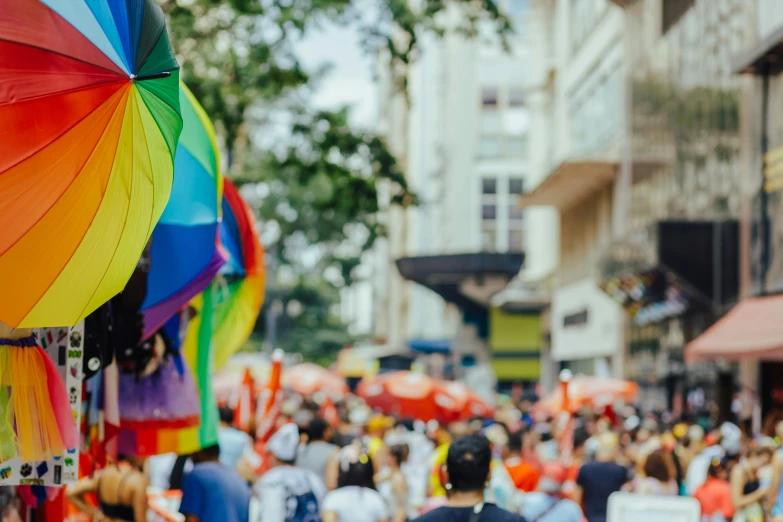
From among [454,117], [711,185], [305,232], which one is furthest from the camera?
[454,117]

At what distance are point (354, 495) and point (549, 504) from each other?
181cm

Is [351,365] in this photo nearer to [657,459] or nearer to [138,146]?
[657,459]

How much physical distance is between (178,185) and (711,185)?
1874cm

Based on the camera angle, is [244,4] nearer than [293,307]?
Yes

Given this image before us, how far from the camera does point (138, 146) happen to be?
14.2 ft

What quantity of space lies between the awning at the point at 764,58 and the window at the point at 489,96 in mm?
32412

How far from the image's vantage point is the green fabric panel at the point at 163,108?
428 cm

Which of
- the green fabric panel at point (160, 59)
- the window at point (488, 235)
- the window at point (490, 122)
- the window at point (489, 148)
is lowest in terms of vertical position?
the green fabric panel at point (160, 59)

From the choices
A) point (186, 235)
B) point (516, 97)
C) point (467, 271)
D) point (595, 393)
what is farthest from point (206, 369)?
point (516, 97)

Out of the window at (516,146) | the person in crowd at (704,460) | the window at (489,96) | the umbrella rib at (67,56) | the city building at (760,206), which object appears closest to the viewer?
the umbrella rib at (67,56)

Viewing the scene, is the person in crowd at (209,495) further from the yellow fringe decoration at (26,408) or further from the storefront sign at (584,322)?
the storefront sign at (584,322)

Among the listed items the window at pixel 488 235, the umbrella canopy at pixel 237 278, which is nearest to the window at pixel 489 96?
the window at pixel 488 235

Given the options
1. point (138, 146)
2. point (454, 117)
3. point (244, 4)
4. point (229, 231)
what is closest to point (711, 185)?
point (244, 4)

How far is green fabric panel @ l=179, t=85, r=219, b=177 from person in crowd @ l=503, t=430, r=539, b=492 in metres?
4.92
